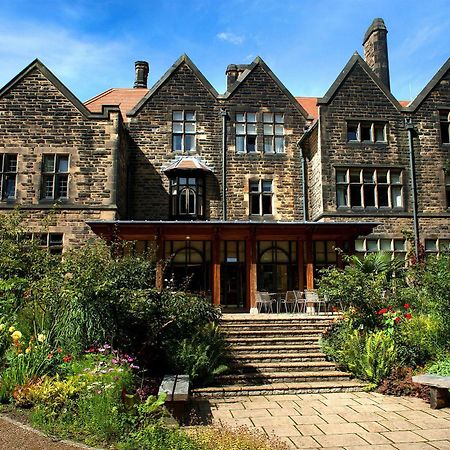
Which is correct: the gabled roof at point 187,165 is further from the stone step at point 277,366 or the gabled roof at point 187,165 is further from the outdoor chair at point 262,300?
the stone step at point 277,366

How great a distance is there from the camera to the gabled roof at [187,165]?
18734mm

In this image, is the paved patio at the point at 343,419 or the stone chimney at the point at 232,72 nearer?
the paved patio at the point at 343,419

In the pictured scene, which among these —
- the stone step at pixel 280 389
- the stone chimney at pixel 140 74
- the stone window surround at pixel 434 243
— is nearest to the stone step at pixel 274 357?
the stone step at pixel 280 389

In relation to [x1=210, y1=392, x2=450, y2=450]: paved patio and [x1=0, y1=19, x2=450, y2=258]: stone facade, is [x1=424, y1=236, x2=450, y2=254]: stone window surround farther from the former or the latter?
[x1=210, y1=392, x2=450, y2=450]: paved patio

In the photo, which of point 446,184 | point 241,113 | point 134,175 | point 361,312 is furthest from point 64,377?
point 446,184

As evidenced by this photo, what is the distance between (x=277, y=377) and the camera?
9.59 meters

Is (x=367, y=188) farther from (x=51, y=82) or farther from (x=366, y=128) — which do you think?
(x=51, y=82)

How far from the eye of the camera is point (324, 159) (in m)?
18.8

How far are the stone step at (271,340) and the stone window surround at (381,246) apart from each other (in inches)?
310

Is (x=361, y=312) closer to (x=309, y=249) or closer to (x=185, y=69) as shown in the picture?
(x=309, y=249)

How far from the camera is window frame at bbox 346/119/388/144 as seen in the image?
1952cm

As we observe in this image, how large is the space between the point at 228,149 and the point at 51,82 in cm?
777

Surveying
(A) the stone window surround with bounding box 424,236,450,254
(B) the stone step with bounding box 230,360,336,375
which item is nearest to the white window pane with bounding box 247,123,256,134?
(A) the stone window surround with bounding box 424,236,450,254

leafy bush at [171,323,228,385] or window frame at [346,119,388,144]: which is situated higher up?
window frame at [346,119,388,144]
